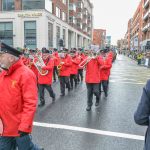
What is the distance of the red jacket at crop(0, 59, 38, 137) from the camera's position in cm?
369

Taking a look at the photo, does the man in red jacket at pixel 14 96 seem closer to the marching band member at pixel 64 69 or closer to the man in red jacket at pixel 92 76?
the man in red jacket at pixel 92 76

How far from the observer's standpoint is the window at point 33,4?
37.7 meters

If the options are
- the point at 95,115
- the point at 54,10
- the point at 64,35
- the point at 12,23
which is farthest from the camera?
the point at 64,35

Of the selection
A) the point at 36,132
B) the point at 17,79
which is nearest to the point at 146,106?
the point at 17,79

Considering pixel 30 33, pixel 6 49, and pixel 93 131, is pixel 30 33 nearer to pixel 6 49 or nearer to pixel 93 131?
pixel 93 131

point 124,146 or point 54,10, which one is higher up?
point 54,10

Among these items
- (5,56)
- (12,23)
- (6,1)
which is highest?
(6,1)

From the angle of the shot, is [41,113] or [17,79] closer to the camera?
[17,79]

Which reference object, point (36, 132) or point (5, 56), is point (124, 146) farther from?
point (5, 56)

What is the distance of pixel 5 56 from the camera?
3.73 m

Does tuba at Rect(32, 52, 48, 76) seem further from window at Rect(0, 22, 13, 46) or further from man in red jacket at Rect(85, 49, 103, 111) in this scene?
window at Rect(0, 22, 13, 46)

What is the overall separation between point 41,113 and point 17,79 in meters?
5.10

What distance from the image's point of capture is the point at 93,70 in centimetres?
946

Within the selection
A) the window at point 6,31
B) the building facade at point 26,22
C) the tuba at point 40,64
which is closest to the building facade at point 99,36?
the building facade at point 26,22
